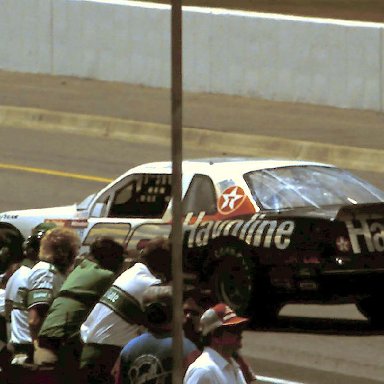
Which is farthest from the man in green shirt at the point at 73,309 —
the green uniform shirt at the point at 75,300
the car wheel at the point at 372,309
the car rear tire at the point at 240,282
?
the car wheel at the point at 372,309

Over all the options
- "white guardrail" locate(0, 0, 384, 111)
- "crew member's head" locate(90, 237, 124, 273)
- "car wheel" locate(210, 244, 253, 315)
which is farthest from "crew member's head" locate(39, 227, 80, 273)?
"white guardrail" locate(0, 0, 384, 111)

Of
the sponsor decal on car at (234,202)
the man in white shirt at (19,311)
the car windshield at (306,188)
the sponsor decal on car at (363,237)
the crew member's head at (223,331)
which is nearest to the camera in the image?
the crew member's head at (223,331)

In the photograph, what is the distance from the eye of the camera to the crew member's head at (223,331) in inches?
389

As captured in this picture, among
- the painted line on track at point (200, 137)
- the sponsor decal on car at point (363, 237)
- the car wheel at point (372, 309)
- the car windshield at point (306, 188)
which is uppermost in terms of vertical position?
the painted line on track at point (200, 137)

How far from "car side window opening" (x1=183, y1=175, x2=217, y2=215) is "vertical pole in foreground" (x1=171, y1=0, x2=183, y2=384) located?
7967 millimetres

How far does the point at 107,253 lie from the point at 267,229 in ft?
14.2

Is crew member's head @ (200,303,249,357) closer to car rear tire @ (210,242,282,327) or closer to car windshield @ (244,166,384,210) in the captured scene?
car rear tire @ (210,242,282,327)

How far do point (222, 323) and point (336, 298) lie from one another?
6.19 metres

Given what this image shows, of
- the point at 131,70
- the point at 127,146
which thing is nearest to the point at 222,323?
the point at 127,146

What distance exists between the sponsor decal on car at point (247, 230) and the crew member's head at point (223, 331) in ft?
19.5

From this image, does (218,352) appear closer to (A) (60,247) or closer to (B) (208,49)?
(A) (60,247)

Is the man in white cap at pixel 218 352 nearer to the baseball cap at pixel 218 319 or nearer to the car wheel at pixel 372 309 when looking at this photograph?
the baseball cap at pixel 218 319

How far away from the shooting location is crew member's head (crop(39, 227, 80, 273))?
1229 centimetres

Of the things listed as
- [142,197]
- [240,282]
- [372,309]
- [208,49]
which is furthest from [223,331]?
[208,49]
